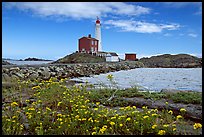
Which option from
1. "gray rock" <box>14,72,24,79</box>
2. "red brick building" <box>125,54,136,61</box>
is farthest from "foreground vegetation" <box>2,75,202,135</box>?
"red brick building" <box>125,54,136,61</box>

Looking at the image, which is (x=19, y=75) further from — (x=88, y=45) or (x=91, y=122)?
(x=88, y=45)

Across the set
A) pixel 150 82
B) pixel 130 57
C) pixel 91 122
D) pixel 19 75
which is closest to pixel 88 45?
pixel 130 57

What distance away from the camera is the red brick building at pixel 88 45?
59.2 meters

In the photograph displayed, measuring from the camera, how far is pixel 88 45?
195 ft

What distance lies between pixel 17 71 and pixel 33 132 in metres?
14.7

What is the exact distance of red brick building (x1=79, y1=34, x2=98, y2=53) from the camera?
59.2 m

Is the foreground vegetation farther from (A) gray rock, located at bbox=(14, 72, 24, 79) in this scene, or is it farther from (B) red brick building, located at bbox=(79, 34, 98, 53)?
(B) red brick building, located at bbox=(79, 34, 98, 53)

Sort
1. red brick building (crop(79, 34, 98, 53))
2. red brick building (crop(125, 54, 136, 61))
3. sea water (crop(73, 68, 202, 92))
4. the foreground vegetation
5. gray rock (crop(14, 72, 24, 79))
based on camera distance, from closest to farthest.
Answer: the foreground vegetation < sea water (crop(73, 68, 202, 92)) < gray rock (crop(14, 72, 24, 79)) < red brick building (crop(79, 34, 98, 53)) < red brick building (crop(125, 54, 136, 61))

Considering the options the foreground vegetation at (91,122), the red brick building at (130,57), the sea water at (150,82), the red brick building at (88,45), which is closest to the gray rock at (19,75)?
the sea water at (150,82)

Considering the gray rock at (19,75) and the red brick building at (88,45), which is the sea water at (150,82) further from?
the red brick building at (88,45)

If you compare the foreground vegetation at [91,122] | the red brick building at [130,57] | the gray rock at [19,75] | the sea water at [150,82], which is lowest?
the foreground vegetation at [91,122]

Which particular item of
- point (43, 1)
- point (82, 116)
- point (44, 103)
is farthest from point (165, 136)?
point (44, 103)

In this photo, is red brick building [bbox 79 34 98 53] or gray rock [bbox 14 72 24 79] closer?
gray rock [bbox 14 72 24 79]

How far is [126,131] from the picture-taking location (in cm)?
471
